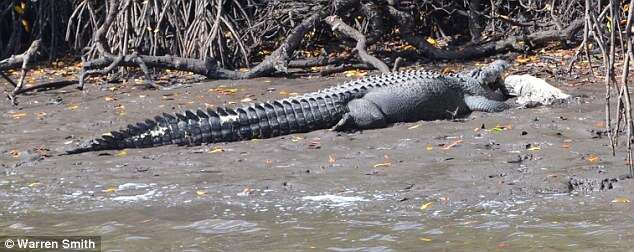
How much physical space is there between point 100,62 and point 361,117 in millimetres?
3555

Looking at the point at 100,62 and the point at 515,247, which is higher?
the point at 100,62

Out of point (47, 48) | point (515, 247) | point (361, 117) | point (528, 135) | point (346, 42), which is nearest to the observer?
point (515, 247)

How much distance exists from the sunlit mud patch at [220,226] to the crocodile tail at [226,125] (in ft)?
6.56

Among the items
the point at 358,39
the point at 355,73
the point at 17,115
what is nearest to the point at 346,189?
the point at 17,115

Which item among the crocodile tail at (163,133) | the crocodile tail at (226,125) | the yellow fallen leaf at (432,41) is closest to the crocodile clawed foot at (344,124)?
the crocodile tail at (226,125)

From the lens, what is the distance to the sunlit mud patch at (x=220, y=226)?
16.9 feet

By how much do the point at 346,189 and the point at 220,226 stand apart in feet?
2.91

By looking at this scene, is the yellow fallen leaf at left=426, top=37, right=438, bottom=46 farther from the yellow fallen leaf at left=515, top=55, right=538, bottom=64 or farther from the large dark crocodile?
the large dark crocodile

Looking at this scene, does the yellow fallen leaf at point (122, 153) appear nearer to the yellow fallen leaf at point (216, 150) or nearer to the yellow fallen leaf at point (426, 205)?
the yellow fallen leaf at point (216, 150)

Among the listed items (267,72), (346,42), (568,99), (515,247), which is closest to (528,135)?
(568,99)

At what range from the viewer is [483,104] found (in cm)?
798

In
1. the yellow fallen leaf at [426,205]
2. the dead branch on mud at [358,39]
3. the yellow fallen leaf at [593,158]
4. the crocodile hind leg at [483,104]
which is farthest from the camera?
the dead branch on mud at [358,39]

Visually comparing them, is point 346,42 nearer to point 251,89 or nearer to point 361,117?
point 251,89

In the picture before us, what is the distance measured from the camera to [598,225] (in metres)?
4.86
